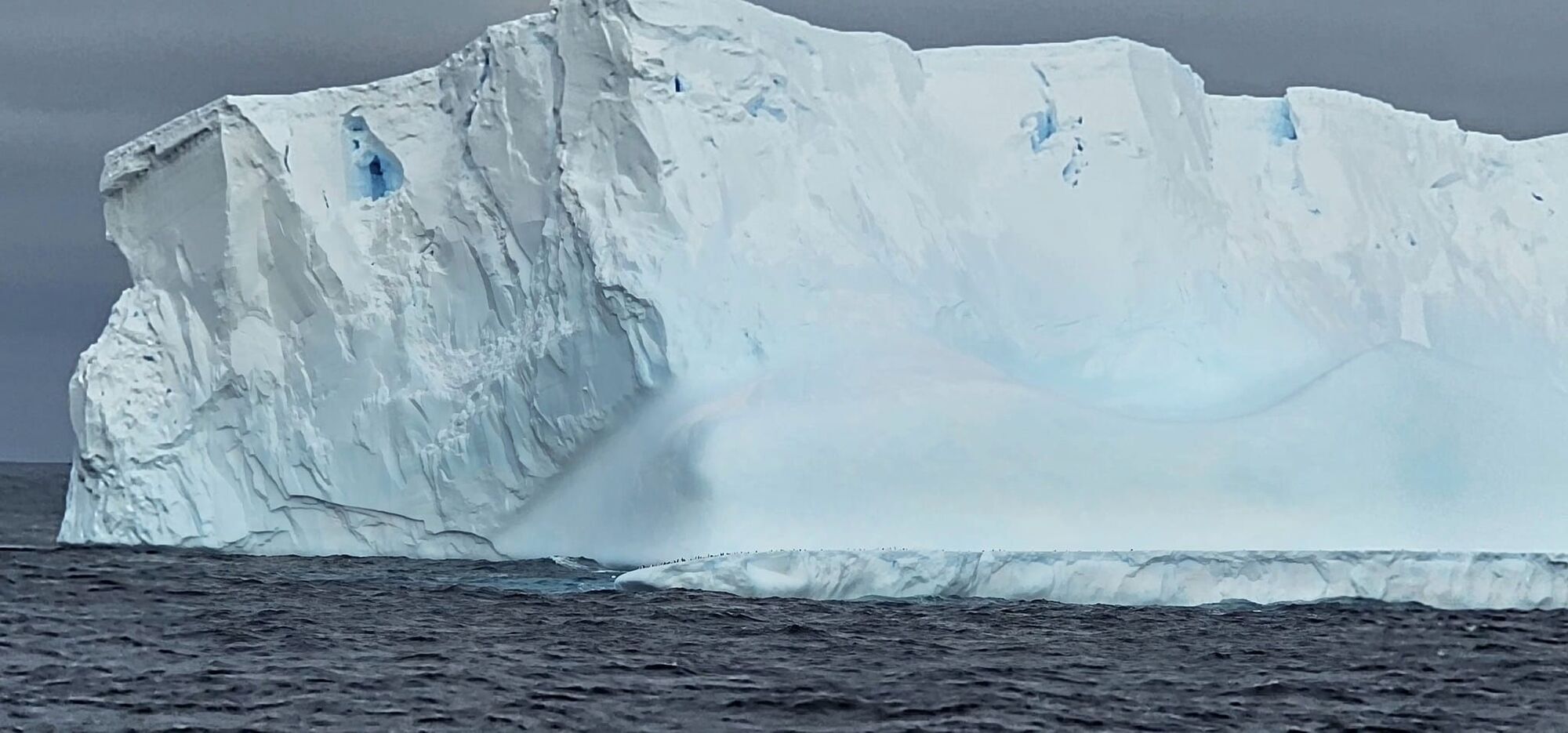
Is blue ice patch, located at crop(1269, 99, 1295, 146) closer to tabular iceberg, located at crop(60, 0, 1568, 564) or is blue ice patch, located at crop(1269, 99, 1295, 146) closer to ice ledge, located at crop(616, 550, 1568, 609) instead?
tabular iceberg, located at crop(60, 0, 1568, 564)

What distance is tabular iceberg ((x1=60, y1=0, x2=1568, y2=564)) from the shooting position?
56.5 feet

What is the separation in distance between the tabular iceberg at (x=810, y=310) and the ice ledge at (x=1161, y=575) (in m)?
1.24

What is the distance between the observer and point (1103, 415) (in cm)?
1778

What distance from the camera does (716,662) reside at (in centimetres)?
1159

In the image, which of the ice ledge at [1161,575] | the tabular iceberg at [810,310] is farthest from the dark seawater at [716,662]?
the tabular iceberg at [810,310]

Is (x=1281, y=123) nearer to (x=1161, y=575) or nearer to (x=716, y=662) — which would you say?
(x=1161, y=575)

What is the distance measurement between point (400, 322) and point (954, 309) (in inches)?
211

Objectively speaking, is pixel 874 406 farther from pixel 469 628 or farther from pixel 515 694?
pixel 515 694

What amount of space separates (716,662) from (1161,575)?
4555 mm

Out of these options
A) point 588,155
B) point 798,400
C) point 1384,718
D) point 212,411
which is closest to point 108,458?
point 212,411

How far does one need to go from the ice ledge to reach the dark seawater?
7.3 inches

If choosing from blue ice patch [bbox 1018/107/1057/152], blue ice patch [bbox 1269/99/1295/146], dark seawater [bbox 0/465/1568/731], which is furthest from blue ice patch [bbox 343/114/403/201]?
blue ice patch [bbox 1269/99/1295/146]

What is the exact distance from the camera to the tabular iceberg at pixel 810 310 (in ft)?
56.5

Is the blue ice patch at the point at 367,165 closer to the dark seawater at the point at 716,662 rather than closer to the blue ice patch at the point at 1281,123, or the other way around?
the dark seawater at the point at 716,662
